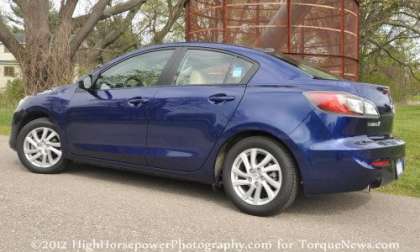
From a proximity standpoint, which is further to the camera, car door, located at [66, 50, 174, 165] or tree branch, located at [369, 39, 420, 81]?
tree branch, located at [369, 39, 420, 81]

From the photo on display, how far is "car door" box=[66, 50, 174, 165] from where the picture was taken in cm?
517

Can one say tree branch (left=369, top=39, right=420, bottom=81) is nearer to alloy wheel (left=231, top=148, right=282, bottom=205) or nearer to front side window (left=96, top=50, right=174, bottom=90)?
front side window (left=96, top=50, right=174, bottom=90)

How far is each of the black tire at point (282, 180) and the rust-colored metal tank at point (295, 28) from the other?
4886 millimetres

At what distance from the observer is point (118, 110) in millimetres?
5285

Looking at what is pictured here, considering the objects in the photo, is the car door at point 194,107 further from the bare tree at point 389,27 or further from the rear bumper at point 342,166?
the bare tree at point 389,27

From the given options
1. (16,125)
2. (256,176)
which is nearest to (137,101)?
(256,176)

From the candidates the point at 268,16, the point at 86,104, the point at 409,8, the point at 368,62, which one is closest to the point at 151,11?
the point at 368,62

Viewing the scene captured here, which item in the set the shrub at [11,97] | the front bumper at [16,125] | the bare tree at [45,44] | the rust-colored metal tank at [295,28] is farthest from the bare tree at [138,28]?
the front bumper at [16,125]

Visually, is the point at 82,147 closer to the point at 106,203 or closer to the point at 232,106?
the point at 106,203

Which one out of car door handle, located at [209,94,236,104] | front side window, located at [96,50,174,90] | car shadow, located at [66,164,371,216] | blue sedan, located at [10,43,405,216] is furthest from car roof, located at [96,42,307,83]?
car shadow, located at [66,164,371,216]

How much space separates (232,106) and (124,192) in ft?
4.72

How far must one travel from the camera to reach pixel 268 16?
994 centimetres

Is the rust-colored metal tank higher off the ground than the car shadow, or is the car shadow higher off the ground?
the rust-colored metal tank

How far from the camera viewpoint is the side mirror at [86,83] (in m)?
5.67
